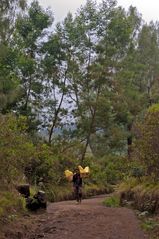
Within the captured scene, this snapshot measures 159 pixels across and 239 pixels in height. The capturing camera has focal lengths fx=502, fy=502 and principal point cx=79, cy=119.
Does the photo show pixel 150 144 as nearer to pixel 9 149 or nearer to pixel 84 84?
pixel 9 149

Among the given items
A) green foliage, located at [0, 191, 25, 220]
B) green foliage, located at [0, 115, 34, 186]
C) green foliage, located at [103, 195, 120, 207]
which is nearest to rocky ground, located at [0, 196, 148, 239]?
green foliage, located at [0, 191, 25, 220]

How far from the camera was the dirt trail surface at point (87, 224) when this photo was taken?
1509cm

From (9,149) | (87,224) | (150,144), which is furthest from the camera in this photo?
(150,144)

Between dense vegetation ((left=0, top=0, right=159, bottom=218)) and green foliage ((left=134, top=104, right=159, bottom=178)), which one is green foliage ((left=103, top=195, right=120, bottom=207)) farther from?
dense vegetation ((left=0, top=0, right=159, bottom=218))

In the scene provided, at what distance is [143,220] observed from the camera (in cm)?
1900

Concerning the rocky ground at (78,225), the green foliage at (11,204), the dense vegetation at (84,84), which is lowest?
the rocky ground at (78,225)

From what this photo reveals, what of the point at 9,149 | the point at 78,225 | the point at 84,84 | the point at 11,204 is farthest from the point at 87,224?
the point at 84,84

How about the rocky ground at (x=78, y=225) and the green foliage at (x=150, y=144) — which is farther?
the green foliage at (x=150, y=144)

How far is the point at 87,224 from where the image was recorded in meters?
17.2

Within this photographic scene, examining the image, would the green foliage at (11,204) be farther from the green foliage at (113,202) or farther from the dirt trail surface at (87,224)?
the green foliage at (113,202)

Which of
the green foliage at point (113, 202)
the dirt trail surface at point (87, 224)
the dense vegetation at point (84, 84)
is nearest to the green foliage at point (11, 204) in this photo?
the dirt trail surface at point (87, 224)

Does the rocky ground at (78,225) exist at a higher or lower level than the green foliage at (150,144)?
lower

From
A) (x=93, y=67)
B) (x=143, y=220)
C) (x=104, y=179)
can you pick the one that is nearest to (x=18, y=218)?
(x=143, y=220)

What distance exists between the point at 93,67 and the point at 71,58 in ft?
10.2
